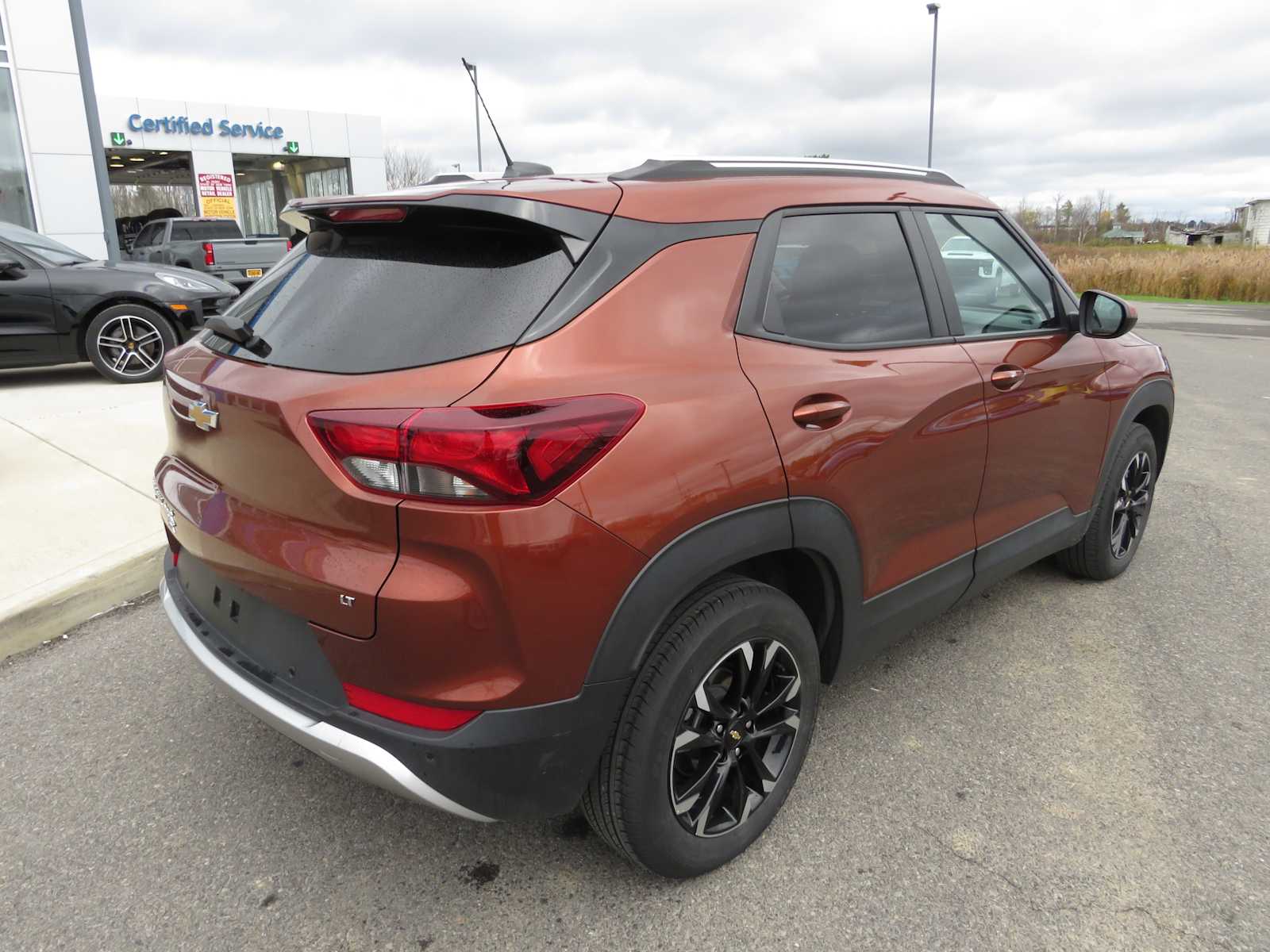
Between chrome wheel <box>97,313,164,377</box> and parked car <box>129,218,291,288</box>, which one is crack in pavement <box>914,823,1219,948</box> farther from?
parked car <box>129,218,291,288</box>

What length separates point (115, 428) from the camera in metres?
6.23

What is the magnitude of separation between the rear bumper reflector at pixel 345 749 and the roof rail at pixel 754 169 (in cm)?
148

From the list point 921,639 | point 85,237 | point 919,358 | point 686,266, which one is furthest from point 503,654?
point 85,237

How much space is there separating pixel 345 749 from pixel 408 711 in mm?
165

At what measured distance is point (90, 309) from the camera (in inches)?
316

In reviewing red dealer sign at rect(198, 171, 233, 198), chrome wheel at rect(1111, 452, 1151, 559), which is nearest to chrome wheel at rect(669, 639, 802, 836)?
chrome wheel at rect(1111, 452, 1151, 559)

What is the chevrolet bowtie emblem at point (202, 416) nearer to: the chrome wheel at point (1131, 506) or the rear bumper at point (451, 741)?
the rear bumper at point (451, 741)

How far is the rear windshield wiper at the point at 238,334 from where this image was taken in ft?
7.45

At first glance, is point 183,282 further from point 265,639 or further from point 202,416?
point 265,639

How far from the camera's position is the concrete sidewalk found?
3.70 m

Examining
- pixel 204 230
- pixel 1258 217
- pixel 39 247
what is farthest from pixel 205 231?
pixel 1258 217

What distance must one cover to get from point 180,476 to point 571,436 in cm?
129

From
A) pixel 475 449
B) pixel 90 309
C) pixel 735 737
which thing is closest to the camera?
pixel 475 449

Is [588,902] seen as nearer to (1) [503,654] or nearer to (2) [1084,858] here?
(1) [503,654]
